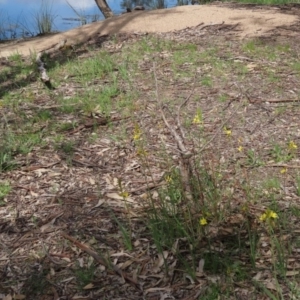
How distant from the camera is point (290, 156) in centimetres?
438

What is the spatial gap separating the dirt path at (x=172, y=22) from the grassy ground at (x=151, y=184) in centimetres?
199

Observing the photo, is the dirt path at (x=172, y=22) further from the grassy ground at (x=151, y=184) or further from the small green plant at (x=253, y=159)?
the small green plant at (x=253, y=159)

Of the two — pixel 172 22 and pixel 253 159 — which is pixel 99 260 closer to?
pixel 253 159

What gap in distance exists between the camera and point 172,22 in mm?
9117

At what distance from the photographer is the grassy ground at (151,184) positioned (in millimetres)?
3180

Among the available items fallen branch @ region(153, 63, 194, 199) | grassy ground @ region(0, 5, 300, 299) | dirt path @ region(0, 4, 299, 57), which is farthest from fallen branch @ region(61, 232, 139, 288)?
dirt path @ region(0, 4, 299, 57)

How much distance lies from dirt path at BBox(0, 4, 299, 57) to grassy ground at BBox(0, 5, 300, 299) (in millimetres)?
1985

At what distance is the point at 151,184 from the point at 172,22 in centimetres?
548

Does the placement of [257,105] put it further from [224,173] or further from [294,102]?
[224,173]

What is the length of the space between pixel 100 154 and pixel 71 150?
25 centimetres

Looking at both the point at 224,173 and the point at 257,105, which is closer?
the point at 224,173

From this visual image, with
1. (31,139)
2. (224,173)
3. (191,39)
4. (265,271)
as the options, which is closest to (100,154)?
(31,139)

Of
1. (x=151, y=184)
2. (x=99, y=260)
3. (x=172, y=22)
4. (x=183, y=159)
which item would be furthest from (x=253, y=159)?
(x=172, y=22)

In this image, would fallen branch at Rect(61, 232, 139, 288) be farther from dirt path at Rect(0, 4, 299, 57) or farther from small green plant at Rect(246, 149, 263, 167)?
dirt path at Rect(0, 4, 299, 57)
